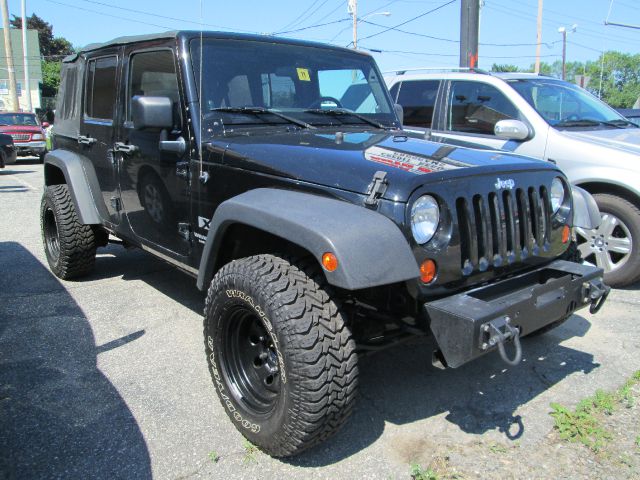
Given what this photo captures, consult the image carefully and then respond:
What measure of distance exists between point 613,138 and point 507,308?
3.57 m

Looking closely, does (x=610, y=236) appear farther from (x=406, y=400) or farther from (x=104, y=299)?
(x=104, y=299)

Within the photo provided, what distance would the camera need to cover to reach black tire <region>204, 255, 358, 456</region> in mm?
2320

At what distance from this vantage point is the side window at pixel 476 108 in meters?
5.63

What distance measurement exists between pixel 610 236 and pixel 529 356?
187 centimetres

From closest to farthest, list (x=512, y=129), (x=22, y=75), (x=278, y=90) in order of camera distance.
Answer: (x=278, y=90) → (x=512, y=129) → (x=22, y=75)

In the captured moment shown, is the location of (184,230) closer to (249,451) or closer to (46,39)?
(249,451)

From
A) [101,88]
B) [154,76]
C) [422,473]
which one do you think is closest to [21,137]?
[101,88]

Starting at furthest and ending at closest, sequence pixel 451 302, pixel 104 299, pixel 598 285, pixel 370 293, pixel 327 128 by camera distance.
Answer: pixel 104 299 → pixel 327 128 → pixel 598 285 → pixel 370 293 → pixel 451 302

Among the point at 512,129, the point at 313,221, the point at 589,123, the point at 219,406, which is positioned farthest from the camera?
the point at 589,123

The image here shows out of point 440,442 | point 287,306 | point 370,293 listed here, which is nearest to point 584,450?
point 440,442

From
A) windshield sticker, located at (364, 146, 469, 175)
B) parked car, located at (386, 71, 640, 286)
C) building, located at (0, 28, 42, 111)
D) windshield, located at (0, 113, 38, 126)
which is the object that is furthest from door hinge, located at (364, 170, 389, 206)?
building, located at (0, 28, 42, 111)

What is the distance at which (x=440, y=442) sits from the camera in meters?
2.73

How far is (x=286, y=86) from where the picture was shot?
3.58 m

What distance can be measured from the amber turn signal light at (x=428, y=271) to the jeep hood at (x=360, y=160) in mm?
293
